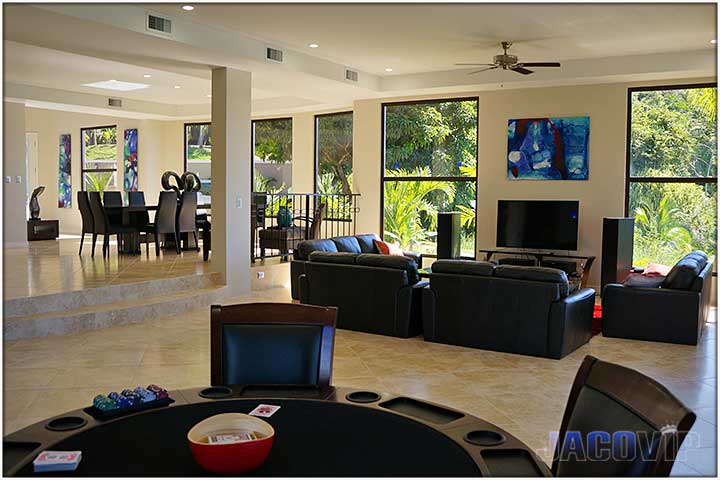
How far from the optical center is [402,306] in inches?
259

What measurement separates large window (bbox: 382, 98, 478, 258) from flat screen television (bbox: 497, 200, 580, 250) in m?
0.78

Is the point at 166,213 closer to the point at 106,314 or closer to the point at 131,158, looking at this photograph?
the point at 106,314

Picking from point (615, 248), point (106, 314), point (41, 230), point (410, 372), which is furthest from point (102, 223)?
point (615, 248)

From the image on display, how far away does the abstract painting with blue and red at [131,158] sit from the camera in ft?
49.8

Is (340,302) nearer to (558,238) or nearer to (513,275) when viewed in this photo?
(513,275)

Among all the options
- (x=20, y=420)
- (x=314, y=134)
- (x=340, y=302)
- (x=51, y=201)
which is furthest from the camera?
(x=51, y=201)

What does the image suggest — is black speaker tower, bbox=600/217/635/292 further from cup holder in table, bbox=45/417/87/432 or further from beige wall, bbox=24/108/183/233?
beige wall, bbox=24/108/183/233

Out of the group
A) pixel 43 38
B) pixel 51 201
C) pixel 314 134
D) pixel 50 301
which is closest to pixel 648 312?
pixel 50 301

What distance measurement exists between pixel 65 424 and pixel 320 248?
19.1 feet

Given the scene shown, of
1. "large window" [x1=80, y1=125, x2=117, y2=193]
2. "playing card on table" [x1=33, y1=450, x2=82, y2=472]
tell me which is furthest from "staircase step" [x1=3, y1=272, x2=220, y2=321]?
"large window" [x1=80, y1=125, x2=117, y2=193]

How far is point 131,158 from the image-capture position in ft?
50.0

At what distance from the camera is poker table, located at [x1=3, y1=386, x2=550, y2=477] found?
180 cm

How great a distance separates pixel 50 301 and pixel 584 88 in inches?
288

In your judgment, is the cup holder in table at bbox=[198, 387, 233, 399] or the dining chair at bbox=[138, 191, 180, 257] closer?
the cup holder in table at bbox=[198, 387, 233, 399]
